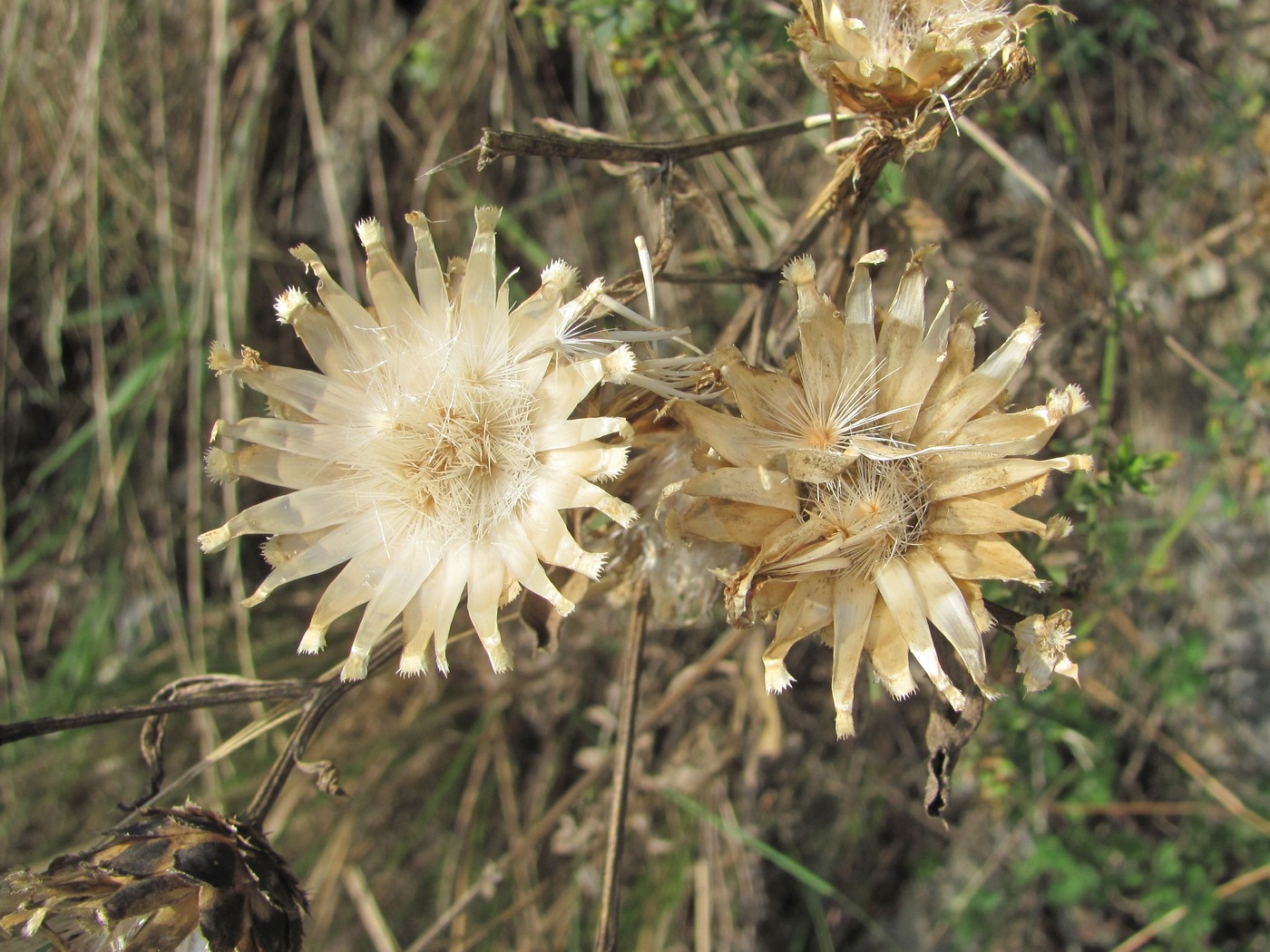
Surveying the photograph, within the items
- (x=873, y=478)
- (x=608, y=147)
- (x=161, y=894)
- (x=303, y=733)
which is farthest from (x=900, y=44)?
(x=161, y=894)

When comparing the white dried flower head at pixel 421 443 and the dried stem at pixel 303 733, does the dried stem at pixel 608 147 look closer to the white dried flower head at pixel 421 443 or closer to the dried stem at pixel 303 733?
the white dried flower head at pixel 421 443

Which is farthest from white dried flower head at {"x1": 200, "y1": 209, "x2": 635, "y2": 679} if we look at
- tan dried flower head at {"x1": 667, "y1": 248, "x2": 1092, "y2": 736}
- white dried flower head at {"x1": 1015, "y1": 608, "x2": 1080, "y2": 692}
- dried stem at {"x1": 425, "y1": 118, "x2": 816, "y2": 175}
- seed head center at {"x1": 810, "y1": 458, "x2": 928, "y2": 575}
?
white dried flower head at {"x1": 1015, "y1": 608, "x2": 1080, "y2": 692}

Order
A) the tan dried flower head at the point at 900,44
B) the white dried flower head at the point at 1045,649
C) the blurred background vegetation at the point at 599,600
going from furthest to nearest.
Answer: the blurred background vegetation at the point at 599,600, the tan dried flower head at the point at 900,44, the white dried flower head at the point at 1045,649

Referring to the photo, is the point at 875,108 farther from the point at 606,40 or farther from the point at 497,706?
the point at 497,706

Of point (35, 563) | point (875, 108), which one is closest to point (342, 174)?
point (35, 563)

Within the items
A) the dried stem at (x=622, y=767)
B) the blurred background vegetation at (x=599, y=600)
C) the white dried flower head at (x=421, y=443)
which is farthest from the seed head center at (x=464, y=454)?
the blurred background vegetation at (x=599, y=600)

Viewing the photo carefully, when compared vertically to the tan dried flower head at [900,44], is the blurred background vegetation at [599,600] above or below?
below

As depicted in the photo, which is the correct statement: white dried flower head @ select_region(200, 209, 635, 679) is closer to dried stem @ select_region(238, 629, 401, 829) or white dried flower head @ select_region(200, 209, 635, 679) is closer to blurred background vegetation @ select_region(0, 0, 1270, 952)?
dried stem @ select_region(238, 629, 401, 829)

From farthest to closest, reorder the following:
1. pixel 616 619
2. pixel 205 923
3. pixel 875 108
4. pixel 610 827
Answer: pixel 616 619, pixel 610 827, pixel 875 108, pixel 205 923
